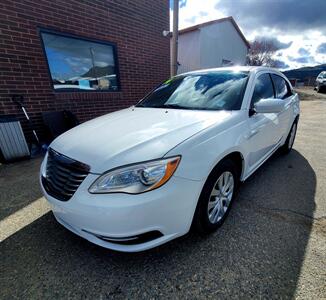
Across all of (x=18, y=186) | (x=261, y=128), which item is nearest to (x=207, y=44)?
(x=261, y=128)

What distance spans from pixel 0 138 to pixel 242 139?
4081 mm

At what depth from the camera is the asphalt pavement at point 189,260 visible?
1553mm

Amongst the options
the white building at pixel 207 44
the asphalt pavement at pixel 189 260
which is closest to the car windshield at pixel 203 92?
the asphalt pavement at pixel 189 260

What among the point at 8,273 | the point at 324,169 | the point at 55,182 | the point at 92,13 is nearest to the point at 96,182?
the point at 55,182

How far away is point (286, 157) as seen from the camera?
411cm

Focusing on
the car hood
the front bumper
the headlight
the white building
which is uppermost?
the white building

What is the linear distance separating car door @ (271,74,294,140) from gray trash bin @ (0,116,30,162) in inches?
176

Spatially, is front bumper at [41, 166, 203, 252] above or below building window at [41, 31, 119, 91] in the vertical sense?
below

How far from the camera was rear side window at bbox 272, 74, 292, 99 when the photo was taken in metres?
3.38

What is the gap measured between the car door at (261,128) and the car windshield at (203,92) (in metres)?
0.23

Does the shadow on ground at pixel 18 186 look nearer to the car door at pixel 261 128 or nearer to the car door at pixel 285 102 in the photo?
the car door at pixel 261 128

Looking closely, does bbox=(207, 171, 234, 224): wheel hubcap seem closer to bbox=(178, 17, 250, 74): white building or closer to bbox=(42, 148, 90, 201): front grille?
bbox=(42, 148, 90, 201): front grille

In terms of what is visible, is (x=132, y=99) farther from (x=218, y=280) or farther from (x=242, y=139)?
(x=218, y=280)

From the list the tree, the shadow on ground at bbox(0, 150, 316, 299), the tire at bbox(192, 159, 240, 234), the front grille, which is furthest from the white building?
the tree
